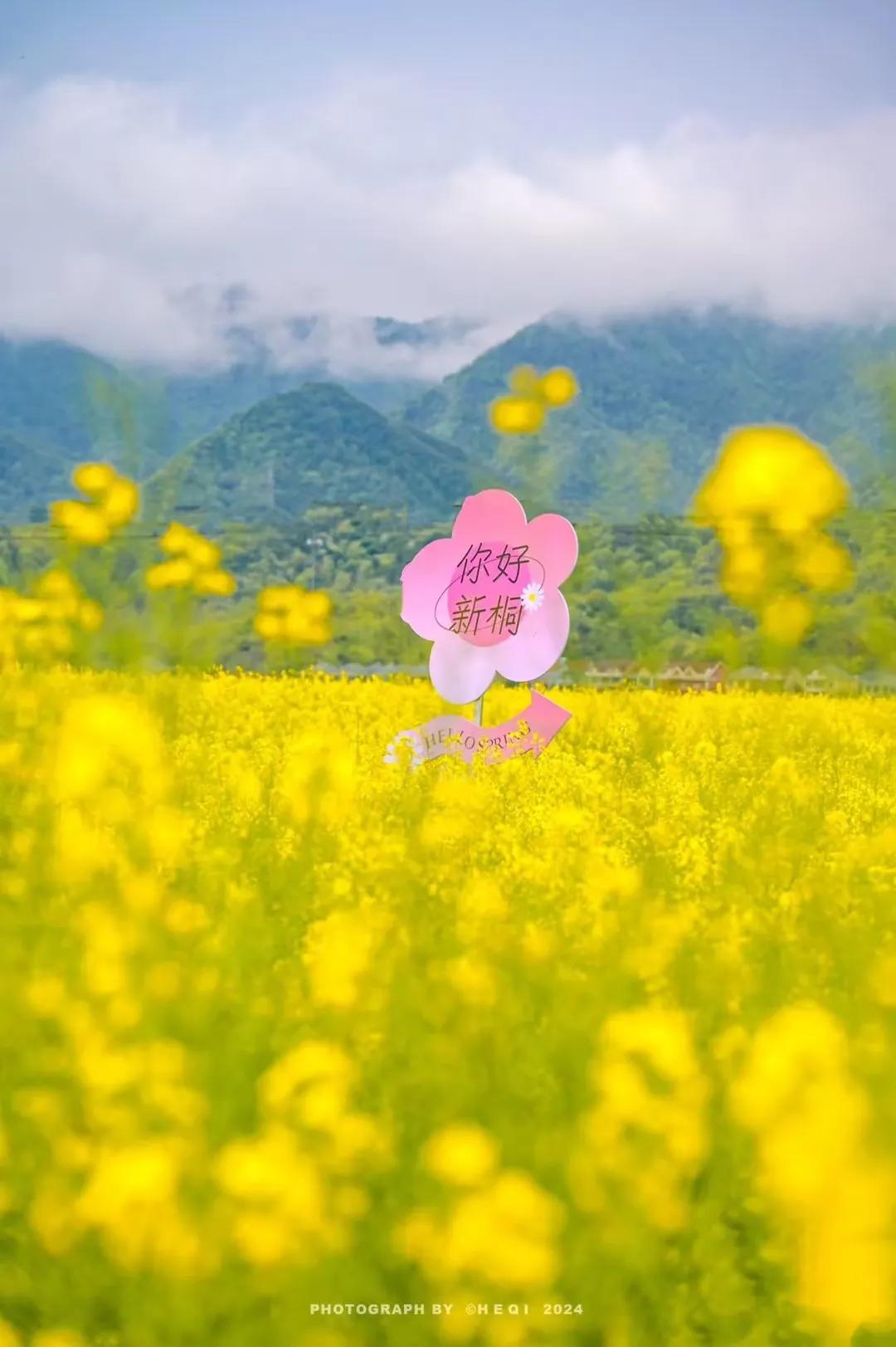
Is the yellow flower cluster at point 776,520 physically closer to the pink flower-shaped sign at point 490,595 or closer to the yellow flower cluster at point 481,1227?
the pink flower-shaped sign at point 490,595

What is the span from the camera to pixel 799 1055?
3.05ft

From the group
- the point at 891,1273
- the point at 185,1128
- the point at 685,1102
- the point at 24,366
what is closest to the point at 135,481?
the point at 185,1128

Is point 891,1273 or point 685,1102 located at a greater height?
point 685,1102

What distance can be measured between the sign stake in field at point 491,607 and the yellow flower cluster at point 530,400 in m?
0.74

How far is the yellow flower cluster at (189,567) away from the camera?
3406 millimetres

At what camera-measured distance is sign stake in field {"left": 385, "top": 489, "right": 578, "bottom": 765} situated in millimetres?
3352

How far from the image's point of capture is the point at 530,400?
2426 millimetres

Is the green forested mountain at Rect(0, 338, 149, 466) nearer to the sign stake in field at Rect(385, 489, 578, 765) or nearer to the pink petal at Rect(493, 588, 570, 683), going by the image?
the sign stake in field at Rect(385, 489, 578, 765)

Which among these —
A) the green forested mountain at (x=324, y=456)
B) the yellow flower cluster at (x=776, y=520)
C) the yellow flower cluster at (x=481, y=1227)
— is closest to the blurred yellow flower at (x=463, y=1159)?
the yellow flower cluster at (x=481, y=1227)

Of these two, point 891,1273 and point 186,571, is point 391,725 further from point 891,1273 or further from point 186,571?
point 891,1273

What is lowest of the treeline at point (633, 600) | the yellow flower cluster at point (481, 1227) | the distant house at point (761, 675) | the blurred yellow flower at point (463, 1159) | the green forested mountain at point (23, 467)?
the yellow flower cluster at point (481, 1227)

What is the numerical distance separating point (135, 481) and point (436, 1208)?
1.94 meters

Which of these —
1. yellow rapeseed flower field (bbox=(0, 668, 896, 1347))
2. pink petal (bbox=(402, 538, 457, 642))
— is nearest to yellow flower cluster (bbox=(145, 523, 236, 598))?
pink petal (bbox=(402, 538, 457, 642))

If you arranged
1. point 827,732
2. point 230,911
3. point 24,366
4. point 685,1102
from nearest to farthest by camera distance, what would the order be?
1. point 685,1102
2. point 230,911
3. point 827,732
4. point 24,366
